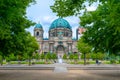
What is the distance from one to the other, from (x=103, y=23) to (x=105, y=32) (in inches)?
39.7

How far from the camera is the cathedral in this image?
146 m

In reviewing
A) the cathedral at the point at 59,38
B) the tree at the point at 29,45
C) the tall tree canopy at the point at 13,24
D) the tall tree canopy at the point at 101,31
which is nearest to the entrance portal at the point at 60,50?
the cathedral at the point at 59,38

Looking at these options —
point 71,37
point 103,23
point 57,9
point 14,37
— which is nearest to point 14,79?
point 14,37

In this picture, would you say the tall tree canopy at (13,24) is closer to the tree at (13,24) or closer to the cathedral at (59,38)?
the tree at (13,24)

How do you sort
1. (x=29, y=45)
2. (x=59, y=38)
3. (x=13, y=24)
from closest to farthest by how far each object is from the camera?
(x=13, y=24) → (x=29, y=45) → (x=59, y=38)

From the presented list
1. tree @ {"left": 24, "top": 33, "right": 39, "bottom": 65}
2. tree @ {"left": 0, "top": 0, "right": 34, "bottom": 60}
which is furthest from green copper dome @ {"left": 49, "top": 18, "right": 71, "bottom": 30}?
tree @ {"left": 0, "top": 0, "right": 34, "bottom": 60}

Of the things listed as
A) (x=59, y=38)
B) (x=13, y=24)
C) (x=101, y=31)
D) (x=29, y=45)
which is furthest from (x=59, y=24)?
(x=13, y=24)

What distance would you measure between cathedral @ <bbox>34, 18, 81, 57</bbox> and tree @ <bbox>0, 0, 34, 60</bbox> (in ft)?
374

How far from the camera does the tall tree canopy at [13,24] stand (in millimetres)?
18123

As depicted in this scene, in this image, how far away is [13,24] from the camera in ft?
86.5

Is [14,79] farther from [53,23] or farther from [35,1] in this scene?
[53,23]

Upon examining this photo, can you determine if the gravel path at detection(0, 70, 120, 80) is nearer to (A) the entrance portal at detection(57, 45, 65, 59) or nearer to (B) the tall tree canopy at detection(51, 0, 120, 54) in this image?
(B) the tall tree canopy at detection(51, 0, 120, 54)

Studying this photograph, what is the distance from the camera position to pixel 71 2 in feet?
50.8

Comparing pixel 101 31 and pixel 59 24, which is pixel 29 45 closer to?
pixel 101 31
